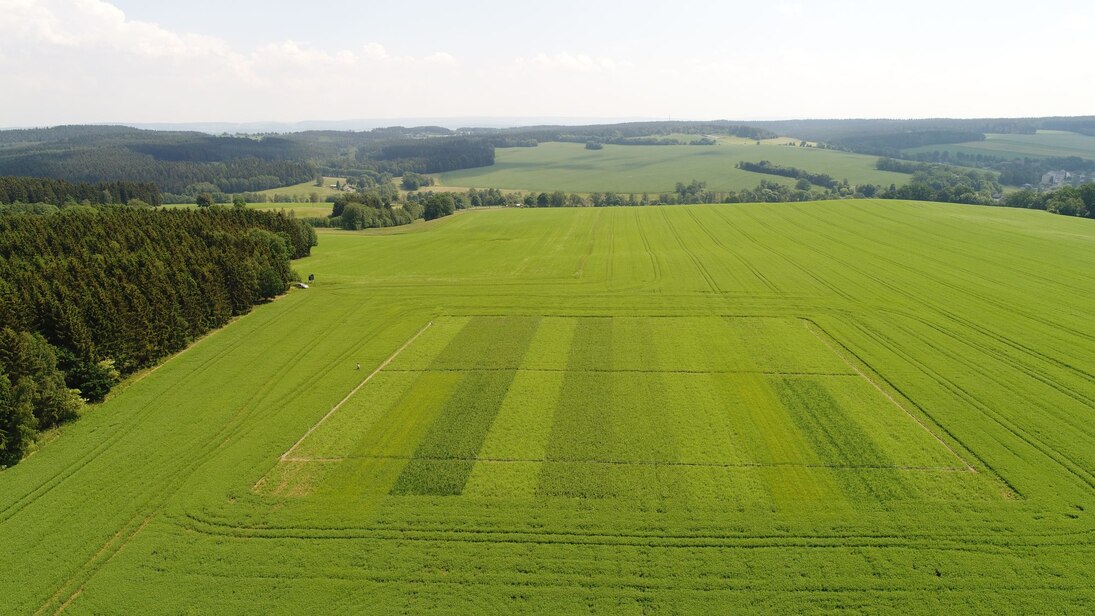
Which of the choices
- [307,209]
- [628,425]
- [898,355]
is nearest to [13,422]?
[628,425]

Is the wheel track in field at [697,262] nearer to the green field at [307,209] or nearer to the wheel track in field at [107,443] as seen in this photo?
the wheel track in field at [107,443]

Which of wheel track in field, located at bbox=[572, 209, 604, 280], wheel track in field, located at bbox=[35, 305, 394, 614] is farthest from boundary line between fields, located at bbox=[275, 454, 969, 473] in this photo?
wheel track in field, located at bbox=[572, 209, 604, 280]

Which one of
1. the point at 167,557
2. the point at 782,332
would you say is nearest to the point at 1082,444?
the point at 782,332

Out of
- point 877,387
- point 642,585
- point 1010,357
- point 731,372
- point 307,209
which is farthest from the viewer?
point 307,209

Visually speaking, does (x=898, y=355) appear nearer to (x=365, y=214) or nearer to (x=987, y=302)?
(x=987, y=302)

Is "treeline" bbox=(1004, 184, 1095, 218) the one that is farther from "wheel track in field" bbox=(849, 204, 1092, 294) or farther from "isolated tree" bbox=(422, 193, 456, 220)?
"isolated tree" bbox=(422, 193, 456, 220)

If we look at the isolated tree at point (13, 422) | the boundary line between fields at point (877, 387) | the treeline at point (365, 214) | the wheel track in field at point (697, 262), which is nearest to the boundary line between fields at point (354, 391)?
the isolated tree at point (13, 422)

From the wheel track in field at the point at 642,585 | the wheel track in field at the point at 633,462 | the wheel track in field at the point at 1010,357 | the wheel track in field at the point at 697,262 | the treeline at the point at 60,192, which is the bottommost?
the wheel track in field at the point at 642,585
